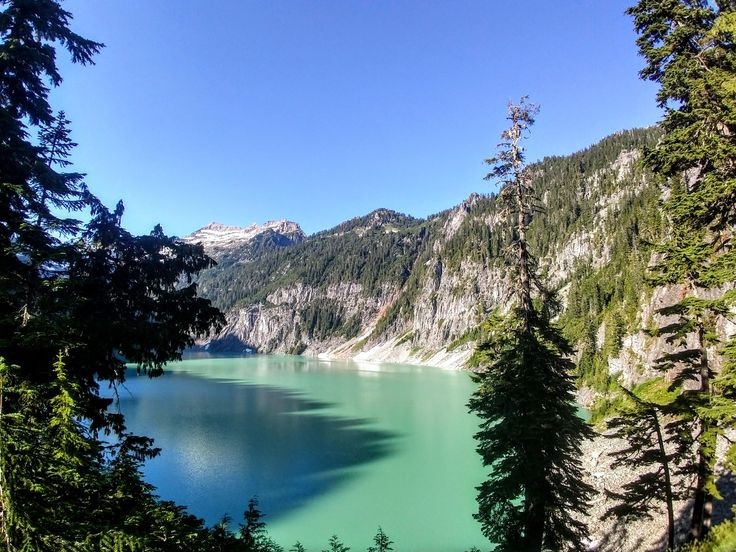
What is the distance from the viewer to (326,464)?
37.6 m

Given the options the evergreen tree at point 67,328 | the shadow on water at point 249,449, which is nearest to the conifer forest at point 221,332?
the evergreen tree at point 67,328

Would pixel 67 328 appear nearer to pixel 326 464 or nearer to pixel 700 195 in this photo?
pixel 700 195

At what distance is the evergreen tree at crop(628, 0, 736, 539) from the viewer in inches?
355

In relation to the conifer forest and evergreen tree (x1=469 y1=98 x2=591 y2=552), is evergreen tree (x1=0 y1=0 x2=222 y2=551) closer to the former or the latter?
the conifer forest

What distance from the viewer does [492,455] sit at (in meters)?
13.6

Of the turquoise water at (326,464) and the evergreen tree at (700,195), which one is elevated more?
the evergreen tree at (700,195)

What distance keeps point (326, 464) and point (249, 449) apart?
30.3 feet

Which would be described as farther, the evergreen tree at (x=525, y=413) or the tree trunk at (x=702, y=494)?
the evergreen tree at (x=525, y=413)

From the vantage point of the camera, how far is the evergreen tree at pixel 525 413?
1304 cm

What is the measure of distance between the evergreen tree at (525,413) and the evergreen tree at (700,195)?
3486mm

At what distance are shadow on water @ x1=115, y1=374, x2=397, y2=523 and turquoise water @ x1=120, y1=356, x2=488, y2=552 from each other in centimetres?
11

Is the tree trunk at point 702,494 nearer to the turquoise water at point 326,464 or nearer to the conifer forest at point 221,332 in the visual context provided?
the conifer forest at point 221,332

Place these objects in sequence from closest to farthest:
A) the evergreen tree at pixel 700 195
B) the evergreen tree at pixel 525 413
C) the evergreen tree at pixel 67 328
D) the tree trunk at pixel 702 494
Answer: the evergreen tree at pixel 67 328 < the evergreen tree at pixel 700 195 < the tree trunk at pixel 702 494 < the evergreen tree at pixel 525 413

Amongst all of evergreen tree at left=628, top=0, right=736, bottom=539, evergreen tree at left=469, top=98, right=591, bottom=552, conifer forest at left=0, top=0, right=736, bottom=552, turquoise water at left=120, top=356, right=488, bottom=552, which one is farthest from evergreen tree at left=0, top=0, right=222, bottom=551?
evergreen tree at left=628, top=0, right=736, bottom=539
